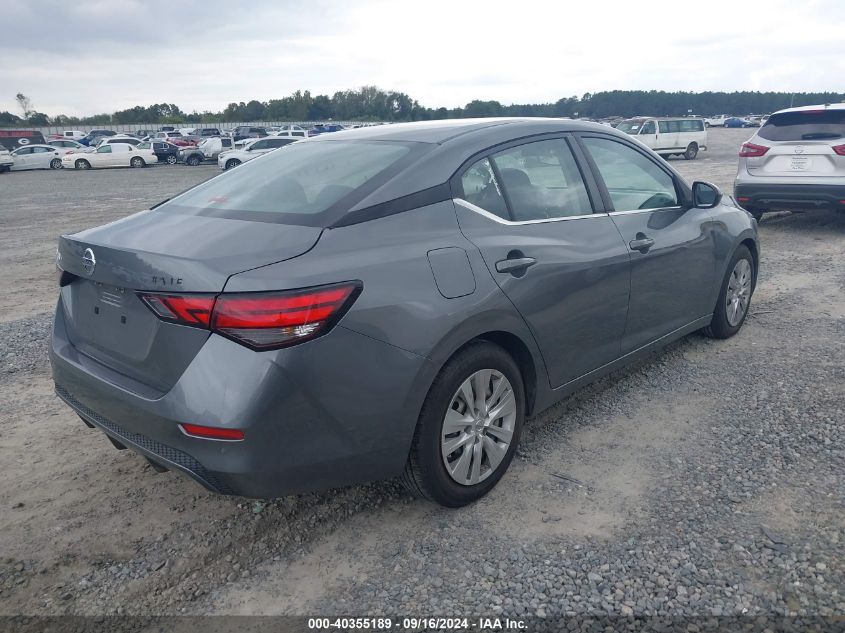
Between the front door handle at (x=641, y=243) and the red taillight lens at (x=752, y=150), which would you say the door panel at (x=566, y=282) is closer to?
the front door handle at (x=641, y=243)

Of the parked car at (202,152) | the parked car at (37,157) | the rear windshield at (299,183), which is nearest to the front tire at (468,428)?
the rear windshield at (299,183)

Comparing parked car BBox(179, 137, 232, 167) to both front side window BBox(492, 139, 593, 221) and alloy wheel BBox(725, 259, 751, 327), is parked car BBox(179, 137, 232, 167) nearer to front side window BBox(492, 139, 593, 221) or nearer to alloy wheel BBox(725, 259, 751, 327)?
alloy wheel BBox(725, 259, 751, 327)

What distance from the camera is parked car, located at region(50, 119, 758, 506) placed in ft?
7.81

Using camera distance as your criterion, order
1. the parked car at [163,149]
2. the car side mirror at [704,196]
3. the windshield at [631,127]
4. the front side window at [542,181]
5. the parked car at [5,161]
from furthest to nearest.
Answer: the parked car at [163,149] < the parked car at [5,161] < the windshield at [631,127] < the car side mirror at [704,196] < the front side window at [542,181]

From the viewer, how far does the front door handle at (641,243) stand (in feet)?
12.7

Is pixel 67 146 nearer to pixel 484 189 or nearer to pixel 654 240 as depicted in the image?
pixel 654 240

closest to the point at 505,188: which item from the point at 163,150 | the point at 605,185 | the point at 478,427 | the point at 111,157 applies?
the point at 605,185

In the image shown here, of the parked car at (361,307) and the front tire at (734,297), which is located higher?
the parked car at (361,307)

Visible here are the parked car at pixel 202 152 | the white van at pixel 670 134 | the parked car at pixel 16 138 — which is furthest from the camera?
the parked car at pixel 16 138

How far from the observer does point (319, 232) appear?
2605 millimetres

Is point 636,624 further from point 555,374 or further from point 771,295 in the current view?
point 771,295

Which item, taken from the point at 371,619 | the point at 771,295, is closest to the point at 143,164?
the point at 771,295

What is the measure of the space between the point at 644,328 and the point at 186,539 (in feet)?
9.12

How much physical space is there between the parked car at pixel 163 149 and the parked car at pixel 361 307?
34.5 metres
